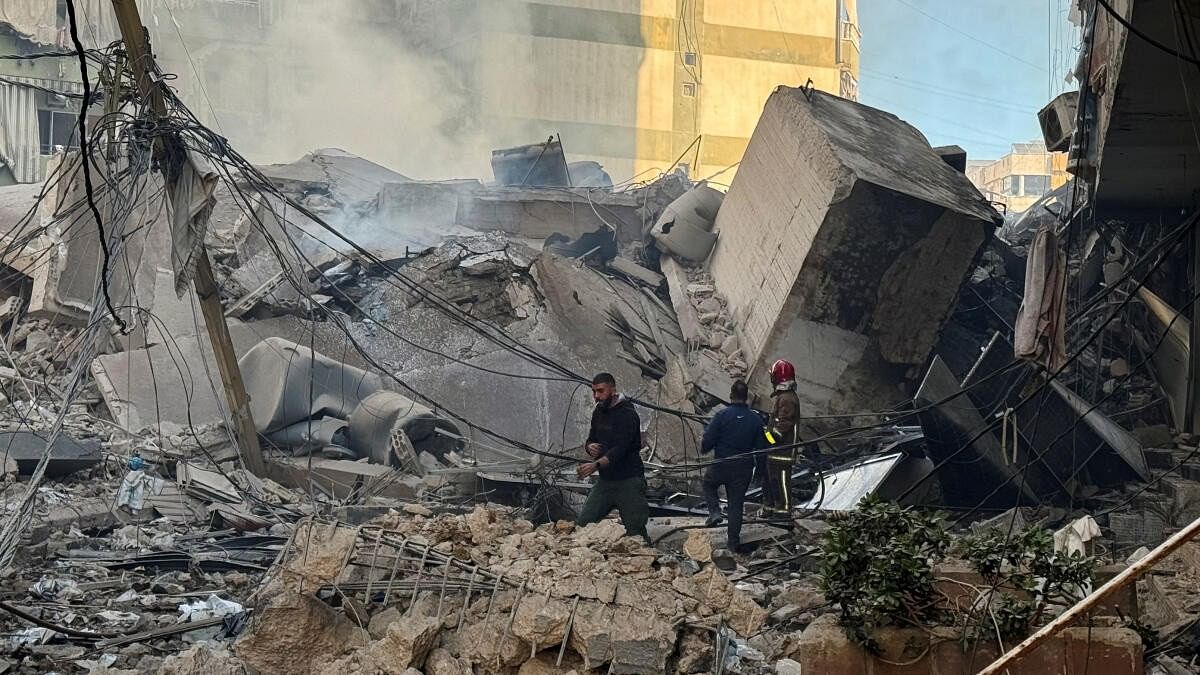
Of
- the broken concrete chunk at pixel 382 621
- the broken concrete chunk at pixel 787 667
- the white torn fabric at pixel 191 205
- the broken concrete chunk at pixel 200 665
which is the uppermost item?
the white torn fabric at pixel 191 205

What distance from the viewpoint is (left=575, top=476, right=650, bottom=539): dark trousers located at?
322 inches

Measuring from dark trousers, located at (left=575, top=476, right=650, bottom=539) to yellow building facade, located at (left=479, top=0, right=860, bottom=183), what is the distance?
97.4 feet

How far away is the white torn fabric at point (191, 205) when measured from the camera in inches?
340

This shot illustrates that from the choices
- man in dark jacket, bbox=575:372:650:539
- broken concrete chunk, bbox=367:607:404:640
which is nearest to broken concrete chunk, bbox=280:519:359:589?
broken concrete chunk, bbox=367:607:404:640

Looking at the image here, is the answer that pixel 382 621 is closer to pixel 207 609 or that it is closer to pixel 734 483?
pixel 207 609

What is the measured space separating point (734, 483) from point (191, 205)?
14.6 feet

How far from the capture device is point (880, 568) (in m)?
4.79

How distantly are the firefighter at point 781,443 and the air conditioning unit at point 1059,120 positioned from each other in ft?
11.1

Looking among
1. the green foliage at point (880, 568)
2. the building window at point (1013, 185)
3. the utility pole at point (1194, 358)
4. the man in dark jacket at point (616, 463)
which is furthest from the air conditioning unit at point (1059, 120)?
the building window at point (1013, 185)

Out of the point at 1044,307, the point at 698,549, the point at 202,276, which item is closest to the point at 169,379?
the point at 202,276

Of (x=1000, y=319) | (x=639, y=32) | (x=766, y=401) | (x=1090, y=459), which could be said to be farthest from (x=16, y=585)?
(x=639, y=32)

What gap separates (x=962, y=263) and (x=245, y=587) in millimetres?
8295

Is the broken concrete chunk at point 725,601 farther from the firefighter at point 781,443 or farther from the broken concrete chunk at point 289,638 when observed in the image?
the firefighter at point 781,443

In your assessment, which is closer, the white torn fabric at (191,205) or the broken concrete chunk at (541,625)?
the broken concrete chunk at (541,625)
